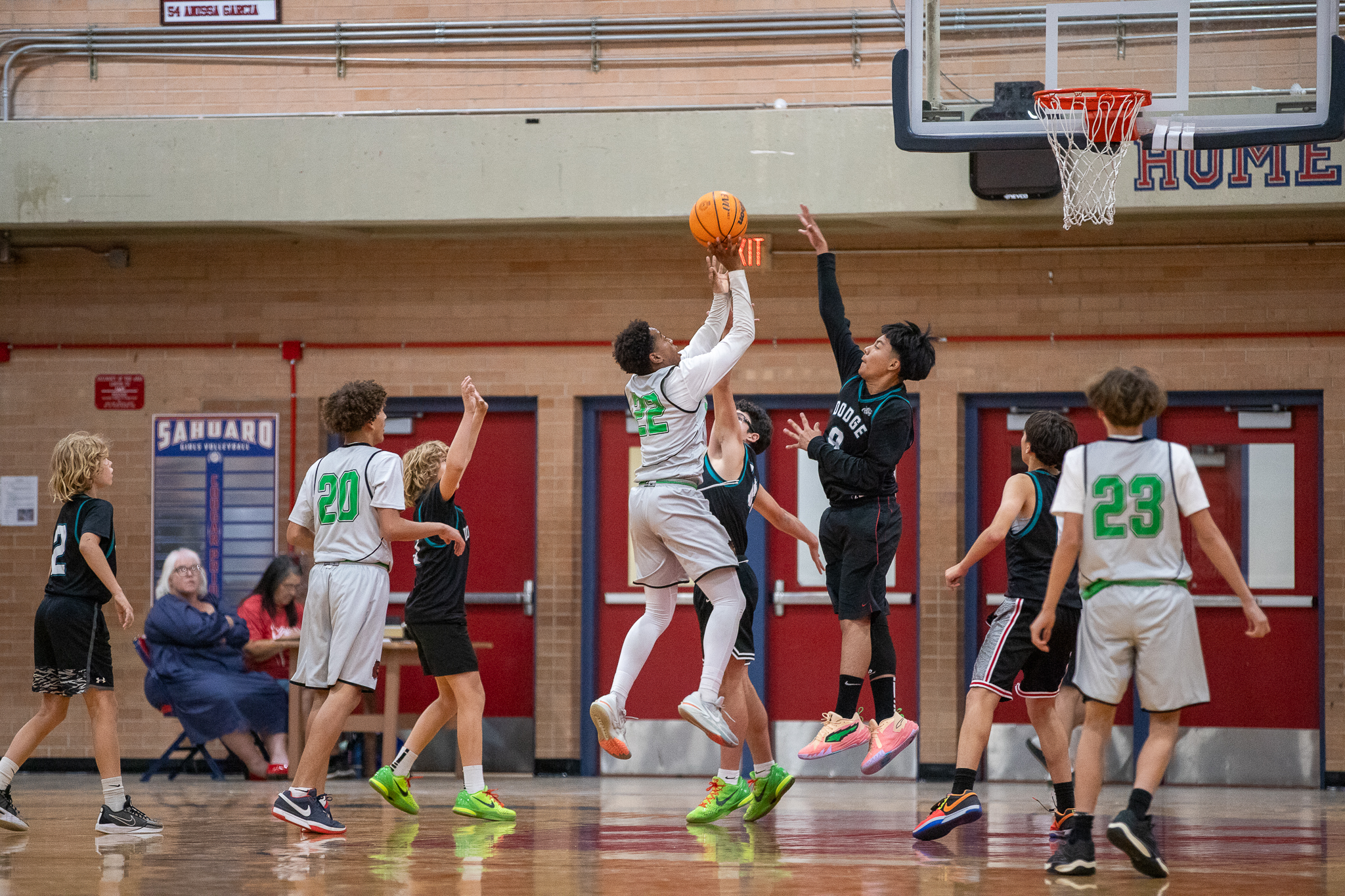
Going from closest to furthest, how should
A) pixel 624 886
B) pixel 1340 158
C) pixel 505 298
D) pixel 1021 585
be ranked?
pixel 624 886
pixel 1021 585
pixel 1340 158
pixel 505 298

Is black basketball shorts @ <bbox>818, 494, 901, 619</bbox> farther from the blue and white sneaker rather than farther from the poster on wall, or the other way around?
the poster on wall

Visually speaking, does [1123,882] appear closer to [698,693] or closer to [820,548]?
[698,693]

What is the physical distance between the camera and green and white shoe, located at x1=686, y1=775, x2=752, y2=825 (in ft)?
24.5

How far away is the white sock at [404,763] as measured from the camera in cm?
764

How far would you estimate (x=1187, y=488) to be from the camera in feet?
18.6

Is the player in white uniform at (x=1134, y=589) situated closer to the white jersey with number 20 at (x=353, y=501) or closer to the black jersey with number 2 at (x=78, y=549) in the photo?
the white jersey with number 20 at (x=353, y=501)

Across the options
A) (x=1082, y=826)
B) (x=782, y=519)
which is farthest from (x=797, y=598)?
(x=1082, y=826)

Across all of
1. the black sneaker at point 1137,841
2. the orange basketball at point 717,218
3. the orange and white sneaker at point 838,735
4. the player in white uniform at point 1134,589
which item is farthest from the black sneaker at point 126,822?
the black sneaker at point 1137,841

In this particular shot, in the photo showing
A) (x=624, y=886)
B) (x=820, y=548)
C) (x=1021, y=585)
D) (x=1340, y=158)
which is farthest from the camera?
(x=1340, y=158)

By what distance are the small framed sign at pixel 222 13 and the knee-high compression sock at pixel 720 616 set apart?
258 inches

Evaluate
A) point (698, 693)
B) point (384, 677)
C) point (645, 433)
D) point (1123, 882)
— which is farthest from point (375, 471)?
point (384, 677)

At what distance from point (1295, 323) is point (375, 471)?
680 centimetres

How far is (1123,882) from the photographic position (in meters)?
5.58

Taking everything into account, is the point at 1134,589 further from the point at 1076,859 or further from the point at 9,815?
the point at 9,815
